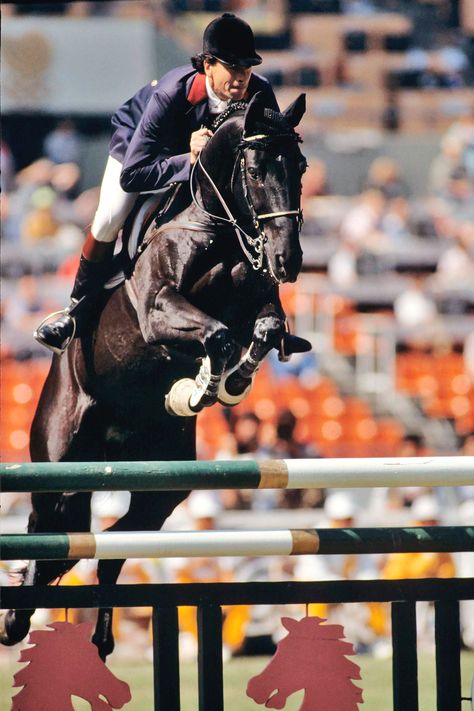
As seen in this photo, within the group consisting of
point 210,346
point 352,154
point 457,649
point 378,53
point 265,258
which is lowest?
point 457,649

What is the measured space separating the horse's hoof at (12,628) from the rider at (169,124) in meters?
0.90

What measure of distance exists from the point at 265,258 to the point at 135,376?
2.25ft

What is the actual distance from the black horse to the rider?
0.08 meters

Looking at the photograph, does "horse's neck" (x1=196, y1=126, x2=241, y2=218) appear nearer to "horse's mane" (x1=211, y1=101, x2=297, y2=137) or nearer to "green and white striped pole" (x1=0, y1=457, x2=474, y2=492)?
"horse's mane" (x1=211, y1=101, x2=297, y2=137)

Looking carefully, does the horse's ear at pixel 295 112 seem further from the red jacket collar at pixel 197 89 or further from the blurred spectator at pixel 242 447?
the blurred spectator at pixel 242 447

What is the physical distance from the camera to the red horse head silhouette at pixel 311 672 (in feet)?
11.2

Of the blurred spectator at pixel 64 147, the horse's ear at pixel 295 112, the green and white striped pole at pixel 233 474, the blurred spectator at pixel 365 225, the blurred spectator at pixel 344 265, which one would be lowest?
the green and white striped pole at pixel 233 474

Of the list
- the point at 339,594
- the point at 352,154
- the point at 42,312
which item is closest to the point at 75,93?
the point at 352,154

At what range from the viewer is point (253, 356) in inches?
158

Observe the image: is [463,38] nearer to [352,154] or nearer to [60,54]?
[352,154]

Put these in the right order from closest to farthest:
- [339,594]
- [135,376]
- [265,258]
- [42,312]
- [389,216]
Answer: [339,594], [265,258], [135,376], [42,312], [389,216]

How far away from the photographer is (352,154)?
1429cm

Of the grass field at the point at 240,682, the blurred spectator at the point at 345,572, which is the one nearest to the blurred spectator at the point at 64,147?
the blurred spectator at the point at 345,572

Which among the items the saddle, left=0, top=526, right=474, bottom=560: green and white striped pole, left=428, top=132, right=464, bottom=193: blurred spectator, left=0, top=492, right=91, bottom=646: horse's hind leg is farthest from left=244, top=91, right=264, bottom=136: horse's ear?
left=428, top=132, right=464, bottom=193: blurred spectator
